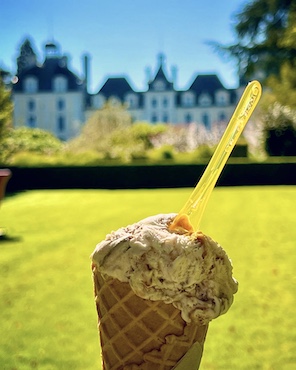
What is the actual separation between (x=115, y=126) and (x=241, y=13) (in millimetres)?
12434

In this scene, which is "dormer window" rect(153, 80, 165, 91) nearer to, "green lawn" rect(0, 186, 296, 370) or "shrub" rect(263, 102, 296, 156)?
"shrub" rect(263, 102, 296, 156)

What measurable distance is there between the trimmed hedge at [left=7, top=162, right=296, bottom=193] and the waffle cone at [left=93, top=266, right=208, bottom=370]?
16.9 meters

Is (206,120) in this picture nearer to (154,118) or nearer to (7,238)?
(154,118)

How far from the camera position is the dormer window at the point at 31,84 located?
219 feet

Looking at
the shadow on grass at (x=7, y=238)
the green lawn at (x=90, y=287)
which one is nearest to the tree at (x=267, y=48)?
the green lawn at (x=90, y=287)

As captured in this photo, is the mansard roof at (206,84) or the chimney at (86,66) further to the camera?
the mansard roof at (206,84)

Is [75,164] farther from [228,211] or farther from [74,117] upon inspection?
[74,117]

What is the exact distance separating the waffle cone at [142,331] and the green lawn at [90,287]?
3.65 ft

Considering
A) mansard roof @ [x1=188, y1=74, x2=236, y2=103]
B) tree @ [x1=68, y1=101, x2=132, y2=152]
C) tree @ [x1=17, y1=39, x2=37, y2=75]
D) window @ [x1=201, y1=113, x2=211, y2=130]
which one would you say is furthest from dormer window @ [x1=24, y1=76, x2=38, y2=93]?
tree @ [x1=68, y1=101, x2=132, y2=152]

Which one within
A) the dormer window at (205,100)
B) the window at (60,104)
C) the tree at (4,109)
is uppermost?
the tree at (4,109)

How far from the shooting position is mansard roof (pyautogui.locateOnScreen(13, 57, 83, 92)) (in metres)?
65.6

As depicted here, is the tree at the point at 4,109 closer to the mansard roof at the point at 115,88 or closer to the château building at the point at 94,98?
the château building at the point at 94,98

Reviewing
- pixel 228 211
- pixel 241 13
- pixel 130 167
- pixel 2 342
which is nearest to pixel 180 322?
pixel 2 342

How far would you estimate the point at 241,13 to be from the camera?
27047 mm
